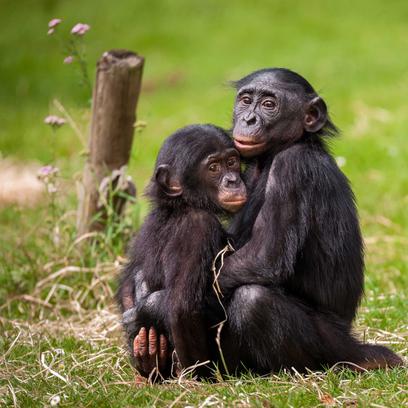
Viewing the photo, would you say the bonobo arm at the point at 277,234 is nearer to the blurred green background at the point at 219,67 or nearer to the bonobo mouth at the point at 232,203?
the bonobo mouth at the point at 232,203

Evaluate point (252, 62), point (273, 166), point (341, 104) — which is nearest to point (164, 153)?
point (273, 166)

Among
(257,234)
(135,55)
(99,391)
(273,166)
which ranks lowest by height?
(99,391)

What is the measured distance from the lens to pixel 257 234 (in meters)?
4.82

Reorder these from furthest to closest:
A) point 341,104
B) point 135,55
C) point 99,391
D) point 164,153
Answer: point 341,104 → point 135,55 → point 164,153 → point 99,391

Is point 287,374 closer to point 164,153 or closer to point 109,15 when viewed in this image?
point 164,153

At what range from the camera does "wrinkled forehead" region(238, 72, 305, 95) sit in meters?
5.23

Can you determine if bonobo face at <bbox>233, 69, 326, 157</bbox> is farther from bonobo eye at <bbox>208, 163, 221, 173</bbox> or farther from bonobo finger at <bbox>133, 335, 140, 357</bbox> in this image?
bonobo finger at <bbox>133, 335, 140, 357</bbox>

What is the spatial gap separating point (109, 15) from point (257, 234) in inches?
693

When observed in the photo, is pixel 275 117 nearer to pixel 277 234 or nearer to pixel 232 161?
pixel 232 161

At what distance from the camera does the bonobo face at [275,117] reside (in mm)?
5145

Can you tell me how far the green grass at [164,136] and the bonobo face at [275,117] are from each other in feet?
4.29

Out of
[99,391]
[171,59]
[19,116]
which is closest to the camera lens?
[99,391]

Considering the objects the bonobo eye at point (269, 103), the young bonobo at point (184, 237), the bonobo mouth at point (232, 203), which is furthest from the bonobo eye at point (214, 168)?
the bonobo eye at point (269, 103)

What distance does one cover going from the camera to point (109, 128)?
7078mm
